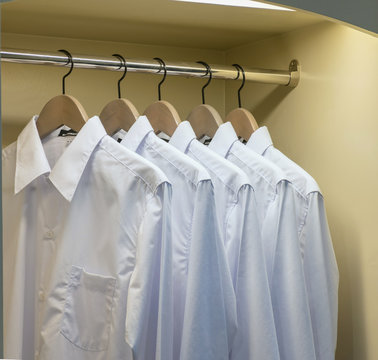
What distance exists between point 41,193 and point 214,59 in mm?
768

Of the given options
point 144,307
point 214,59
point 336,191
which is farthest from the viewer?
point 214,59

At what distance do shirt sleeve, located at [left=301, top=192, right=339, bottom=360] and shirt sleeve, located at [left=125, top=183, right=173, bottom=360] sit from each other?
0.34 m

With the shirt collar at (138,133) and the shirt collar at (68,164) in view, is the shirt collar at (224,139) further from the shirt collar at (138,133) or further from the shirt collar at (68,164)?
the shirt collar at (68,164)

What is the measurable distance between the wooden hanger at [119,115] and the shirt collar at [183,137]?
0.33 feet

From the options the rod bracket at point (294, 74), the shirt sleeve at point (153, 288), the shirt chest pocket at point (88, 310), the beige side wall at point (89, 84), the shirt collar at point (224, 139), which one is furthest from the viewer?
the beige side wall at point (89, 84)

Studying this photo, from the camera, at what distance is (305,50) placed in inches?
66.7

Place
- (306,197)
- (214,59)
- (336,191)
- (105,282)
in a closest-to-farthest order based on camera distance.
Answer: (105,282) → (306,197) → (336,191) → (214,59)

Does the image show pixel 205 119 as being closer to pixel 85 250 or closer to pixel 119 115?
pixel 119 115

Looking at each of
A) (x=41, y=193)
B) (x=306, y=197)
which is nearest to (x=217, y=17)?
(x=306, y=197)

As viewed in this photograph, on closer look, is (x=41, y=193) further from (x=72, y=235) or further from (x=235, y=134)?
(x=235, y=134)

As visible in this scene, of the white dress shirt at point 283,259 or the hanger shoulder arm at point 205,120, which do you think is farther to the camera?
the hanger shoulder arm at point 205,120

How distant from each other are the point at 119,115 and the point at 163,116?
0.10 metres

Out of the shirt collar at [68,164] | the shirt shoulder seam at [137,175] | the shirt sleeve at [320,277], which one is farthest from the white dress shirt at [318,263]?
the shirt collar at [68,164]

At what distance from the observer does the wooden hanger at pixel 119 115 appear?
1.60 metres
